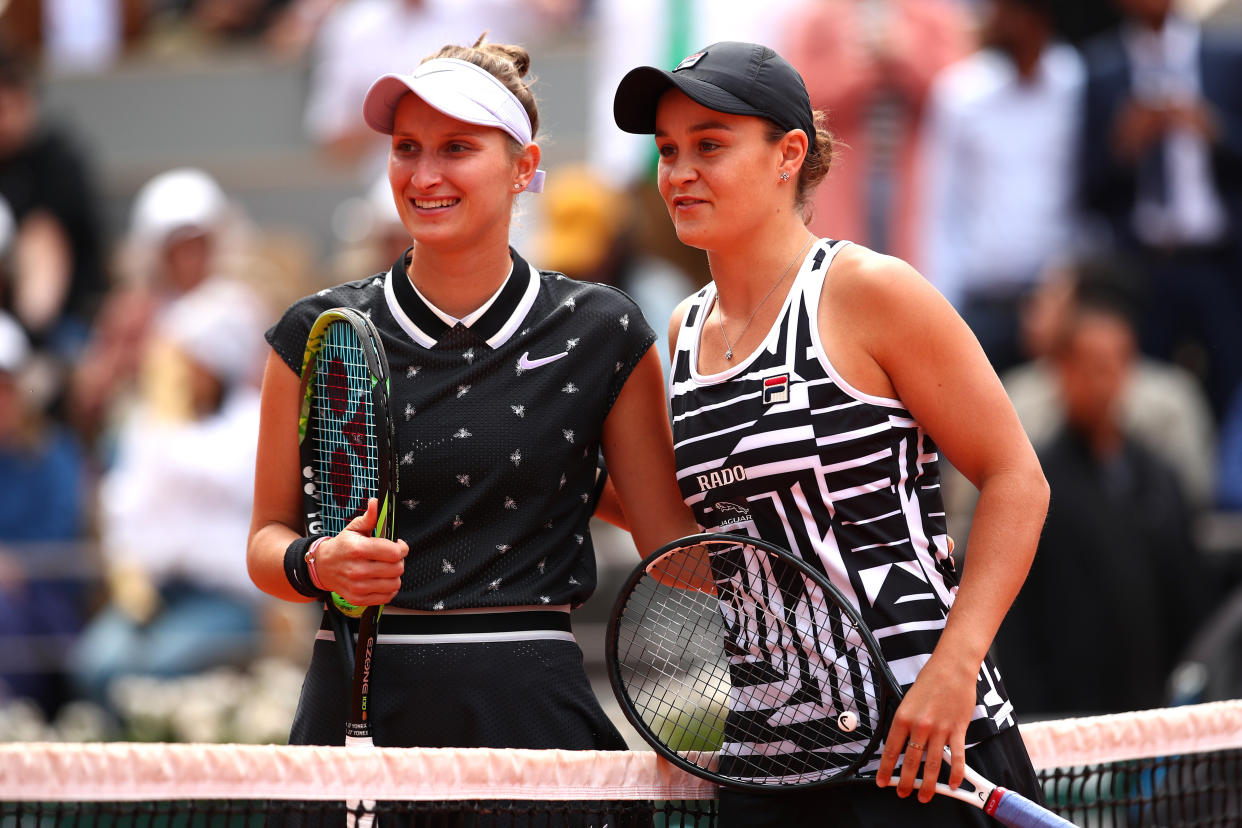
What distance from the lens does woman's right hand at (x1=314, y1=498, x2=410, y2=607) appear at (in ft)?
8.96

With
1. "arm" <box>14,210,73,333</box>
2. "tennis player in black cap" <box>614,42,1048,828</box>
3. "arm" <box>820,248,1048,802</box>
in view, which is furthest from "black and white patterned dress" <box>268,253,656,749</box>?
"arm" <box>14,210,73,333</box>

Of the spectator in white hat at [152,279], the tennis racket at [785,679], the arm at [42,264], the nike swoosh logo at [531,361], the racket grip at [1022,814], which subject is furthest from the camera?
the arm at [42,264]

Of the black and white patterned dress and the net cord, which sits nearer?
the net cord

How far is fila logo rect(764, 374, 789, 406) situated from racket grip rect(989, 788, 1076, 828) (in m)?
0.72

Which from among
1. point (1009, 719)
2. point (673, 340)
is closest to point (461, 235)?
point (673, 340)

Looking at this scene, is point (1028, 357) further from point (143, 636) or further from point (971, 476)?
point (971, 476)

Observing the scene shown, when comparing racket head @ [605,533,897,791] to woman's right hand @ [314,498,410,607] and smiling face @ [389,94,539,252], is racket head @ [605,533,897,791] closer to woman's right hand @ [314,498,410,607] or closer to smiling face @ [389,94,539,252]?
woman's right hand @ [314,498,410,607]

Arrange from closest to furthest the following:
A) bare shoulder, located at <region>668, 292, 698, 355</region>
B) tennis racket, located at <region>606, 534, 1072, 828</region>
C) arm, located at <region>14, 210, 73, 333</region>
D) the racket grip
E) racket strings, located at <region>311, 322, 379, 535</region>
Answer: the racket grip, tennis racket, located at <region>606, 534, 1072, 828</region>, racket strings, located at <region>311, 322, 379, 535</region>, bare shoulder, located at <region>668, 292, 698, 355</region>, arm, located at <region>14, 210, 73, 333</region>

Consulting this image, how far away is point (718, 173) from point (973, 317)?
451cm

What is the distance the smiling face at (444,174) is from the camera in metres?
2.99

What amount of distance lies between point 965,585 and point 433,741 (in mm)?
975

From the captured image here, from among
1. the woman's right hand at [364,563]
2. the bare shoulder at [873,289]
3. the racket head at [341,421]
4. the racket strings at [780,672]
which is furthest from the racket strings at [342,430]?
the bare shoulder at [873,289]

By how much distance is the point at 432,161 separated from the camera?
3006 mm

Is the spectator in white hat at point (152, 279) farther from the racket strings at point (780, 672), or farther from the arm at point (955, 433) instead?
the arm at point (955, 433)
